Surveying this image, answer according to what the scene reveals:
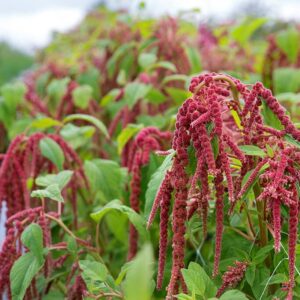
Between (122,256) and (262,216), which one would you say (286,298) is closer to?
(262,216)

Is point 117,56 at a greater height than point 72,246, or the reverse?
point 117,56

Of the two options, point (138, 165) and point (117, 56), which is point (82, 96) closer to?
point (117, 56)

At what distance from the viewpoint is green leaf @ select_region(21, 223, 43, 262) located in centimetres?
125

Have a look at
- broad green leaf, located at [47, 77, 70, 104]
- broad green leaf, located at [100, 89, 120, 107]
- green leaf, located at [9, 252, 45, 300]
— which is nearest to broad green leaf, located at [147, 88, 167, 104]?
broad green leaf, located at [100, 89, 120, 107]

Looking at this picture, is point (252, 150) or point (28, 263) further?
point (28, 263)

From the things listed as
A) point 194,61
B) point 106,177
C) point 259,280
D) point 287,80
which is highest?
point 194,61

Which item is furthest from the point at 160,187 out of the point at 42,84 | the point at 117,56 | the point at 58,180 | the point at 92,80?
the point at 42,84

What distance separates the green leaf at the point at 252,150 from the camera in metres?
1.02

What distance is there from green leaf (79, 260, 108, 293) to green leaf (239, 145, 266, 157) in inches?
13.9

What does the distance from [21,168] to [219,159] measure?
0.65 metres

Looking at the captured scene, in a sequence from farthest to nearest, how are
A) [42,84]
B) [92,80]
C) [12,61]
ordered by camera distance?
[12,61] → [42,84] → [92,80]

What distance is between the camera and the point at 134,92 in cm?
204

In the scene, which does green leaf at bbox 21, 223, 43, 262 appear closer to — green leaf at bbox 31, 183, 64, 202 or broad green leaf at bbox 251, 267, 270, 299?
green leaf at bbox 31, 183, 64, 202

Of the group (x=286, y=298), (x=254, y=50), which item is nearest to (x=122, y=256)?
(x=286, y=298)
